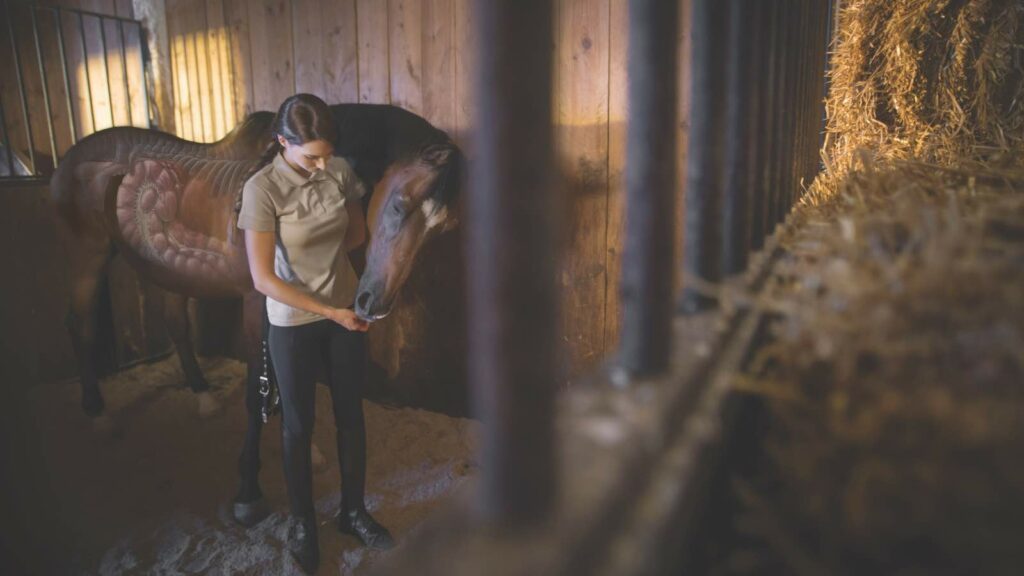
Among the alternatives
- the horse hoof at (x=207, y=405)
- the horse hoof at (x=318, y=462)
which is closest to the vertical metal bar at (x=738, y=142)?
the horse hoof at (x=318, y=462)

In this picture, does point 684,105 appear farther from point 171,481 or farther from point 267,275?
point 171,481

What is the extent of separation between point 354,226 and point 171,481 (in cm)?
122

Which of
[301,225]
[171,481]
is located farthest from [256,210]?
[171,481]

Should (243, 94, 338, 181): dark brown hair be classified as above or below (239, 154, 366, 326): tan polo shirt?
above

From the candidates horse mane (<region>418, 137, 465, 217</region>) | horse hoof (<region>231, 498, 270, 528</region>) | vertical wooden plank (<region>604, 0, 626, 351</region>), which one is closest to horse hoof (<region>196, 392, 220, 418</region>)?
horse hoof (<region>231, 498, 270, 528</region>)

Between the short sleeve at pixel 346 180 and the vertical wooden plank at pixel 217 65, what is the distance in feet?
5.41

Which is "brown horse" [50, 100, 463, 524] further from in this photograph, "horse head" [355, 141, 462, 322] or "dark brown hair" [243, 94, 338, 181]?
"dark brown hair" [243, 94, 338, 181]

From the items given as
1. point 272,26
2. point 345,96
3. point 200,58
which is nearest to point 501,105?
point 345,96

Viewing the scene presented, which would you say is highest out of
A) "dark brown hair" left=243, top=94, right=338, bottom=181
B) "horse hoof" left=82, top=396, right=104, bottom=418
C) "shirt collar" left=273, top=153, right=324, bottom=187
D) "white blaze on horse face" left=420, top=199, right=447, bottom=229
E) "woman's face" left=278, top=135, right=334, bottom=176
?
"dark brown hair" left=243, top=94, right=338, bottom=181

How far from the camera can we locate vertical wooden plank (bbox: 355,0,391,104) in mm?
2654

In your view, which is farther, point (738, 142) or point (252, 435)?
point (252, 435)

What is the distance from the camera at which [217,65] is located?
10.6 ft

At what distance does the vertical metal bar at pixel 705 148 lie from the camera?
81 cm

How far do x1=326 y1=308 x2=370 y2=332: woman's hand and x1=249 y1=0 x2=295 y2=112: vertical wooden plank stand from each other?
1643 mm
